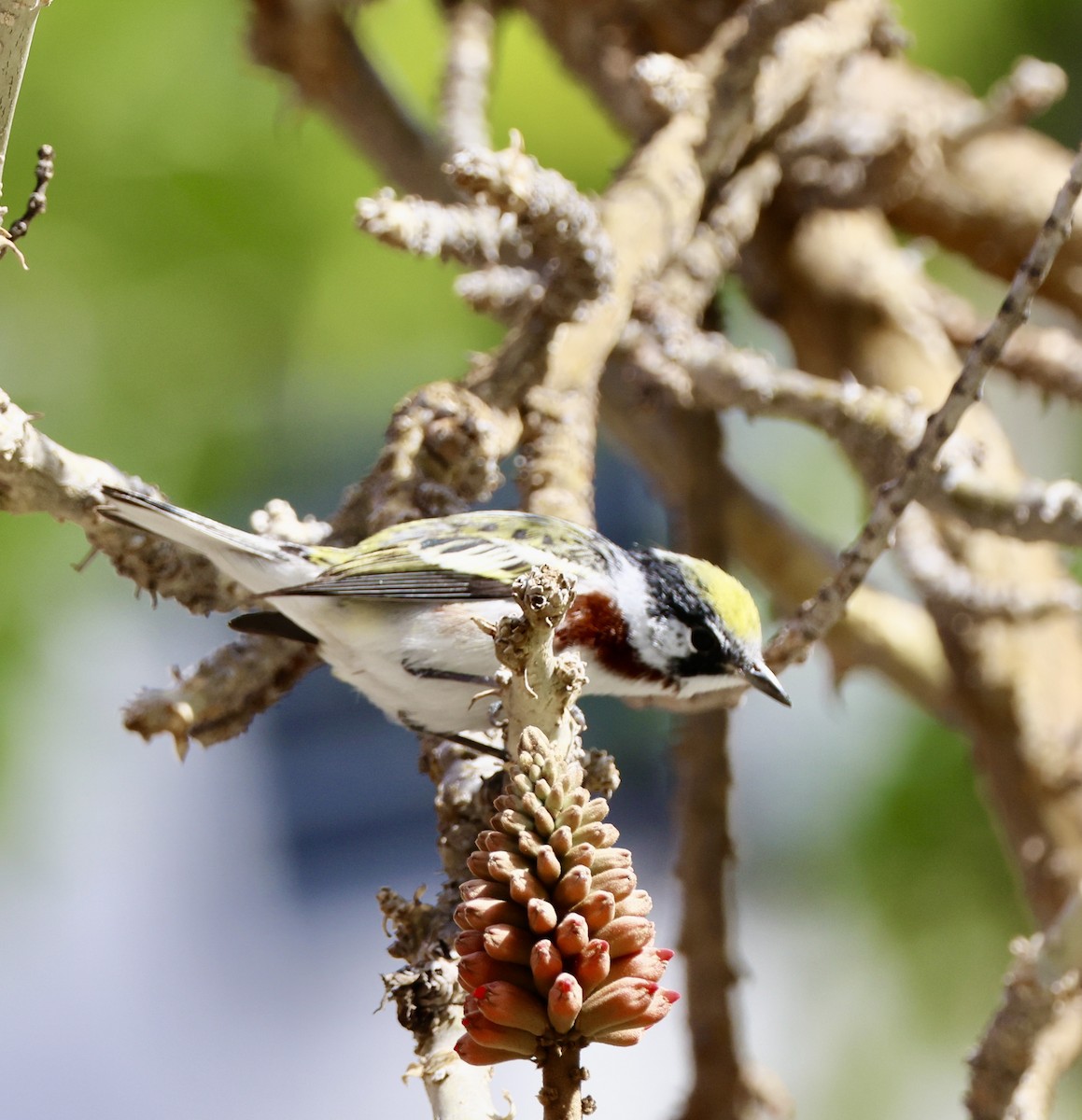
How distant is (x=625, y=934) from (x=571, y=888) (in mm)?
32

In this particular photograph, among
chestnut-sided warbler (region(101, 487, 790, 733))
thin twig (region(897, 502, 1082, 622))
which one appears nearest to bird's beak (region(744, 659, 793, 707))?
chestnut-sided warbler (region(101, 487, 790, 733))

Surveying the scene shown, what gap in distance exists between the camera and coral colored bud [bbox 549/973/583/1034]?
548 mm

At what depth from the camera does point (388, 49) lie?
122 inches

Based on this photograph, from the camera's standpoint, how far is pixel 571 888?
58 cm

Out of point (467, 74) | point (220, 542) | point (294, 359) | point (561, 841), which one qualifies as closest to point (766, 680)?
point (220, 542)

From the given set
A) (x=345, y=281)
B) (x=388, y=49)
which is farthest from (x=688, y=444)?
(x=388, y=49)

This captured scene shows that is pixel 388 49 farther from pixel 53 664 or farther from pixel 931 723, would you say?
pixel 931 723

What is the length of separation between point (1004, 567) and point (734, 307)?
0.99 metres

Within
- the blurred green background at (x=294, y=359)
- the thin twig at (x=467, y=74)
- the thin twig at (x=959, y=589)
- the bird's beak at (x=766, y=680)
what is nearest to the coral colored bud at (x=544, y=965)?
the bird's beak at (x=766, y=680)

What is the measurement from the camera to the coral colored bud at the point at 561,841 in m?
0.59

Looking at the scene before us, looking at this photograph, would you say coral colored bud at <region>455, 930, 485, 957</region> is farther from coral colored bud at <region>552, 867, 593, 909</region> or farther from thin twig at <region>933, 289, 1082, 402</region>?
thin twig at <region>933, 289, 1082, 402</region>

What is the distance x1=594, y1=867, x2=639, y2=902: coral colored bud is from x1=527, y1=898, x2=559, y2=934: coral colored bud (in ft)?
0.09

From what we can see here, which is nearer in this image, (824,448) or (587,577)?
(587,577)

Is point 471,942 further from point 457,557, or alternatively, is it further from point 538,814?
point 457,557
